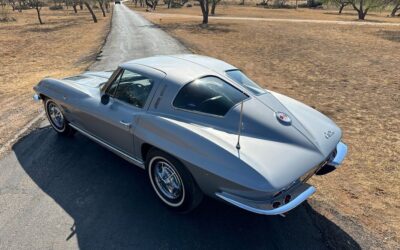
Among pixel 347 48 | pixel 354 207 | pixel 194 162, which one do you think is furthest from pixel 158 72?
pixel 347 48

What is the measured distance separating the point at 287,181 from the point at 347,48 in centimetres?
1634

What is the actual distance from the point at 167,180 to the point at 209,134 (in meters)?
0.92

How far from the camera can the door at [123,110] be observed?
4156 millimetres

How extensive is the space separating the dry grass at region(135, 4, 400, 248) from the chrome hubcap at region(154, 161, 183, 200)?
1910 millimetres

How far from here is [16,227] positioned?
371 centimetres

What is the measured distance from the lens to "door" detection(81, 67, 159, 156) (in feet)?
13.6

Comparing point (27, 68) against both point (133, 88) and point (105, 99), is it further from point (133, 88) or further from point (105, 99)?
point (133, 88)

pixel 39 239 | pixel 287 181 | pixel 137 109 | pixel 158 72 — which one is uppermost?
pixel 158 72

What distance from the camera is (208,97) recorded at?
3.85m

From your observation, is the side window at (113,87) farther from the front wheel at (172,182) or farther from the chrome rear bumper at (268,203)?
the chrome rear bumper at (268,203)

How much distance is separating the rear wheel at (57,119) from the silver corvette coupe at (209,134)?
958 millimetres

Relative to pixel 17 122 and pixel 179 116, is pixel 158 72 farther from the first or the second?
pixel 17 122

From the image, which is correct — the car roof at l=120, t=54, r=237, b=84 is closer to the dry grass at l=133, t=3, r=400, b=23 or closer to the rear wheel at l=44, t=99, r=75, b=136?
the rear wheel at l=44, t=99, r=75, b=136

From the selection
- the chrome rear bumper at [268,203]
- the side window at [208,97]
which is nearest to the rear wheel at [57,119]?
the side window at [208,97]
